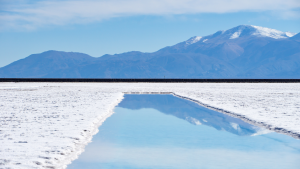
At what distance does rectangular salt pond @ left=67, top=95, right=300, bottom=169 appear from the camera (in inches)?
261

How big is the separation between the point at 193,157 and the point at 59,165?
8.93ft

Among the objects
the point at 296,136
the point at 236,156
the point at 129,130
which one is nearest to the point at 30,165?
the point at 236,156

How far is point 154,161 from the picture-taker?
6836 mm

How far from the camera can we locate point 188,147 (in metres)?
8.14

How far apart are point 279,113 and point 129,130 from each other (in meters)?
6.74

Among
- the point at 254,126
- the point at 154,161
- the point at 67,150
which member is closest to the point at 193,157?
the point at 154,161

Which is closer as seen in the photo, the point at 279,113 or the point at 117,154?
the point at 117,154

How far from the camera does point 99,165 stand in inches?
256

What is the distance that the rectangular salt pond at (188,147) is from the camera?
662cm

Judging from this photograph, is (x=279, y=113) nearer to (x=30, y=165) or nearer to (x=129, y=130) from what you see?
(x=129, y=130)

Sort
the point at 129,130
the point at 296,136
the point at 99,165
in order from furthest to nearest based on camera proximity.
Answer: the point at 129,130
the point at 296,136
the point at 99,165

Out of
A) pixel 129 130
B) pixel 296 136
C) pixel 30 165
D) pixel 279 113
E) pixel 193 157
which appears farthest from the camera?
pixel 279 113

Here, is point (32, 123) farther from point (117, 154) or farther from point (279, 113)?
point (279, 113)

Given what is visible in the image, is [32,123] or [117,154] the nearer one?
[117,154]
